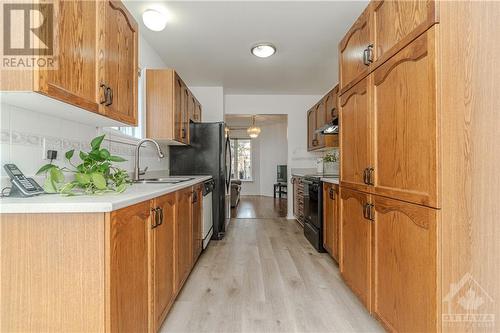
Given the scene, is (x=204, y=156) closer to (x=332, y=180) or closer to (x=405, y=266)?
(x=332, y=180)

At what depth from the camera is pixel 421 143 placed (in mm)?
1223

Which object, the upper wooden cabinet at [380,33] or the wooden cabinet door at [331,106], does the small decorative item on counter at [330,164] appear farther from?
the upper wooden cabinet at [380,33]

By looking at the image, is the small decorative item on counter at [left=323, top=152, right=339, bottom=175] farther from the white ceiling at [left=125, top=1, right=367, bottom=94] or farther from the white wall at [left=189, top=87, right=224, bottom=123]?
the white wall at [left=189, top=87, right=224, bottom=123]

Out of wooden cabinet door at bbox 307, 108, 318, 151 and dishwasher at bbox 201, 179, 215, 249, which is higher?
wooden cabinet door at bbox 307, 108, 318, 151

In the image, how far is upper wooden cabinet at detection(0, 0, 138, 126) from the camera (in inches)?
41.8

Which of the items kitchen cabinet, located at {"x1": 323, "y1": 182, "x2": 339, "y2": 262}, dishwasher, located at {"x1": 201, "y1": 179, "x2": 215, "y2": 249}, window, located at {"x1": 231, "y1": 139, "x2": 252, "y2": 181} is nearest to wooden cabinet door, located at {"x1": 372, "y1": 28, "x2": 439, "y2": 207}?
kitchen cabinet, located at {"x1": 323, "y1": 182, "x2": 339, "y2": 262}

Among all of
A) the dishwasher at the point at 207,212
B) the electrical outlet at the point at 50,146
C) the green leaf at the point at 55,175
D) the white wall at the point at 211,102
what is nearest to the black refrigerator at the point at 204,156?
the dishwasher at the point at 207,212

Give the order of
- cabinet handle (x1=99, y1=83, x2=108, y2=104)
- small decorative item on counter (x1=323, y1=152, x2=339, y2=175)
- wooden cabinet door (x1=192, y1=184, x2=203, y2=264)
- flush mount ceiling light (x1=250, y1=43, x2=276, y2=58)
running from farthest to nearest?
small decorative item on counter (x1=323, y1=152, x2=339, y2=175) → flush mount ceiling light (x1=250, y1=43, x2=276, y2=58) → wooden cabinet door (x1=192, y1=184, x2=203, y2=264) → cabinet handle (x1=99, y1=83, x2=108, y2=104)

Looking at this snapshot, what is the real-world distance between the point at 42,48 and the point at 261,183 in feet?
27.1

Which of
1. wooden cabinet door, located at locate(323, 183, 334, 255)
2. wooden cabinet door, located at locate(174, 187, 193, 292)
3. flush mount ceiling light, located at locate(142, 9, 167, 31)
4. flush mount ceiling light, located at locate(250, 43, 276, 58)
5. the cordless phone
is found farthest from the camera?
flush mount ceiling light, located at locate(250, 43, 276, 58)

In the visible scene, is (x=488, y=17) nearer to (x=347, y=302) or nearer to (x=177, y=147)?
(x=347, y=302)

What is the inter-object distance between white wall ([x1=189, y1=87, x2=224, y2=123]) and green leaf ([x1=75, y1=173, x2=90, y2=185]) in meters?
3.51

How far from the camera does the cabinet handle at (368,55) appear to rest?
167 centimetres

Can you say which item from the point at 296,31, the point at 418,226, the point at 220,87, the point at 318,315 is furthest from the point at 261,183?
the point at 418,226
